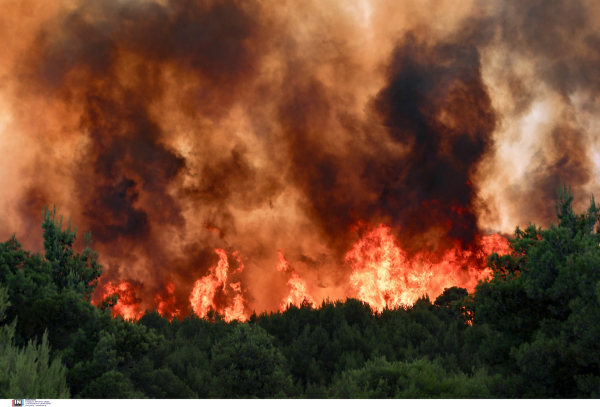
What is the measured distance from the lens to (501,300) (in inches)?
720

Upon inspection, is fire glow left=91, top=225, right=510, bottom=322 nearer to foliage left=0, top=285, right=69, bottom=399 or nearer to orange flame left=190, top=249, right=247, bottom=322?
orange flame left=190, top=249, right=247, bottom=322

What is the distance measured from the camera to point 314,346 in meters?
43.6

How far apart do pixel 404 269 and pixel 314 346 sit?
51.5m

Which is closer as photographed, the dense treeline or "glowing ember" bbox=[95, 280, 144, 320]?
the dense treeline

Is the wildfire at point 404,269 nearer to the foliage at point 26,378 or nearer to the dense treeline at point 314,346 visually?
the dense treeline at point 314,346

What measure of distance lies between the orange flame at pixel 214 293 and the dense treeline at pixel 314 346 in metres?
51.0

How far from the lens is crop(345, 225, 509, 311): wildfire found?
88688 mm

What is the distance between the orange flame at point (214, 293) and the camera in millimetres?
93688

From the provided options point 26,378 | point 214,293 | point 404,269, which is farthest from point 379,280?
point 26,378

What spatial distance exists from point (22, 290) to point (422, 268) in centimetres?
7973

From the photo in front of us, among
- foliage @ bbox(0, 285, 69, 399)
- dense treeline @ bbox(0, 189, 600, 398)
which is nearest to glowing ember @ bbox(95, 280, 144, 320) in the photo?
dense treeline @ bbox(0, 189, 600, 398)

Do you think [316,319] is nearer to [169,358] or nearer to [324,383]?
[324,383]

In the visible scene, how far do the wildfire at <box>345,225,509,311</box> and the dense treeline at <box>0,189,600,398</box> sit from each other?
45538mm
